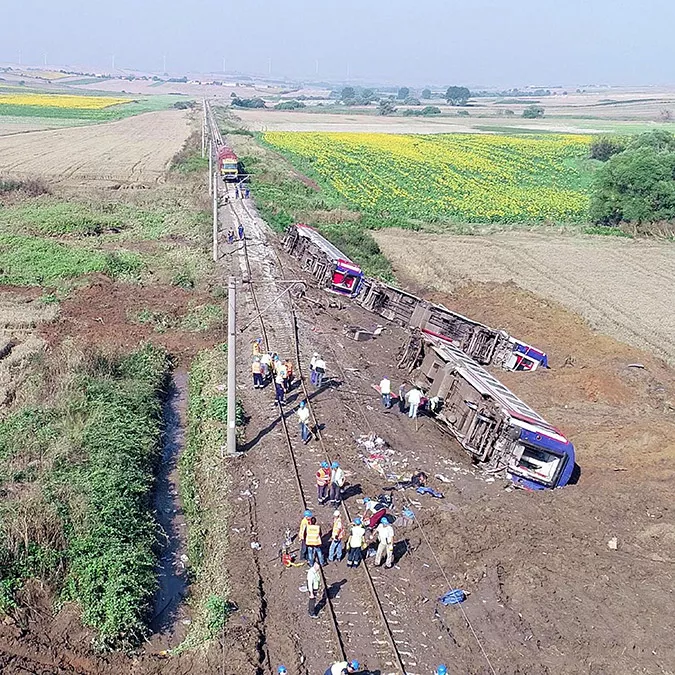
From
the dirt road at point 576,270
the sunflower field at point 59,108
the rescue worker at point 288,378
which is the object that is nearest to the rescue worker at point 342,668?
the rescue worker at point 288,378

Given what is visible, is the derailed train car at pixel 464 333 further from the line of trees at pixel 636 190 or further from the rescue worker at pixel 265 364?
the line of trees at pixel 636 190

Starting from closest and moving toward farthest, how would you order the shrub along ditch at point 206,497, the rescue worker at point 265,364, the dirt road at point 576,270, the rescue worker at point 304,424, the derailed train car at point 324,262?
the shrub along ditch at point 206,497 < the rescue worker at point 304,424 < the rescue worker at point 265,364 < the dirt road at point 576,270 < the derailed train car at point 324,262

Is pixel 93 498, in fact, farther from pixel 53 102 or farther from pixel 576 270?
pixel 53 102

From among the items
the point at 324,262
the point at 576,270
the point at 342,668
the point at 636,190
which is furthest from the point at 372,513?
the point at 636,190

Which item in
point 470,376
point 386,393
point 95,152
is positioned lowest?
point 95,152

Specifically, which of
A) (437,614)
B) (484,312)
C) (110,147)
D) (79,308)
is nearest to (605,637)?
(437,614)

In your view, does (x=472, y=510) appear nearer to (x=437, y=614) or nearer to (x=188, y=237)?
(x=437, y=614)
